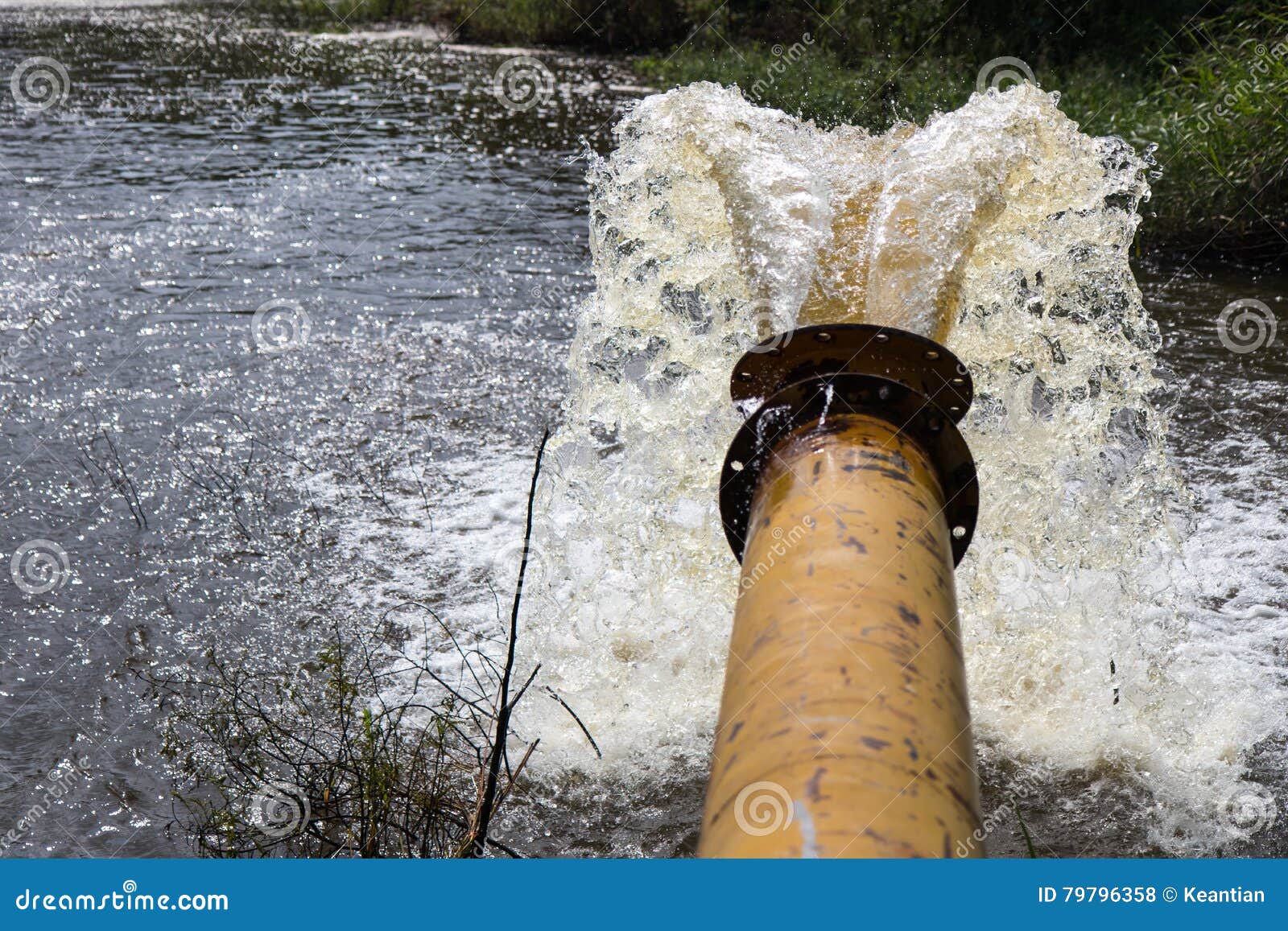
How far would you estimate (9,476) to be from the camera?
608 cm

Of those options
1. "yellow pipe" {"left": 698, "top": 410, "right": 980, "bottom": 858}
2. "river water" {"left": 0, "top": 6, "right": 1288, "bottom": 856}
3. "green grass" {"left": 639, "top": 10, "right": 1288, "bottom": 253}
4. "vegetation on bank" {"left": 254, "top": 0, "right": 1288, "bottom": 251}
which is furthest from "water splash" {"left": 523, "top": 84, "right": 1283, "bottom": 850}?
"vegetation on bank" {"left": 254, "top": 0, "right": 1288, "bottom": 251}

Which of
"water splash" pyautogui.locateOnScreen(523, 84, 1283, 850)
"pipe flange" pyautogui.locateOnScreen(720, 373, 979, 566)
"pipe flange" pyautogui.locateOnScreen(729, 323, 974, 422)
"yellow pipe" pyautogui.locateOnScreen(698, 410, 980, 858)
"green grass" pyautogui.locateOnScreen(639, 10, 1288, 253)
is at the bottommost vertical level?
"yellow pipe" pyautogui.locateOnScreen(698, 410, 980, 858)

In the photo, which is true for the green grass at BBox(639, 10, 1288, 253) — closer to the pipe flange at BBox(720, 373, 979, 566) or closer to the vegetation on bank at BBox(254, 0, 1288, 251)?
the vegetation on bank at BBox(254, 0, 1288, 251)

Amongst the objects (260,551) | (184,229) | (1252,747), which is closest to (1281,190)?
(1252,747)

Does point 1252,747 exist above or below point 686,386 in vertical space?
below

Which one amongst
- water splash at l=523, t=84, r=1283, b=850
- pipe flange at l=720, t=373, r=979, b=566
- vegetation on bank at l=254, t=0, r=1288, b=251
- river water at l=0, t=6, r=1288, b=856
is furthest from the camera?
vegetation on bank at l=254, t=0, r=1288, b=251

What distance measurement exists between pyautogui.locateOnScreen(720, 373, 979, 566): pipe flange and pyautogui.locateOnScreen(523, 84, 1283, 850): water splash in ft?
3.72

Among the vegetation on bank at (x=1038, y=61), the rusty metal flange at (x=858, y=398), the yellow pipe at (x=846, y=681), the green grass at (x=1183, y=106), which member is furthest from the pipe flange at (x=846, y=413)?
the vegetation on bank at (x=1038, y=61)

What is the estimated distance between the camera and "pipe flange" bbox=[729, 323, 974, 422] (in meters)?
2.49

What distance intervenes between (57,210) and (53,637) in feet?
24.1

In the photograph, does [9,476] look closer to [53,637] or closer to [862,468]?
[53,637]

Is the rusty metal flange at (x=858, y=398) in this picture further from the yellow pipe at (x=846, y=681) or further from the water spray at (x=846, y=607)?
the yellow pipe at (x=846, y=681)

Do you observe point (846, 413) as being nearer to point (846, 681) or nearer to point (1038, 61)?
point (846, 681)

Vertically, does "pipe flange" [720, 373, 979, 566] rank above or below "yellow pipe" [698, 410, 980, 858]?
above
